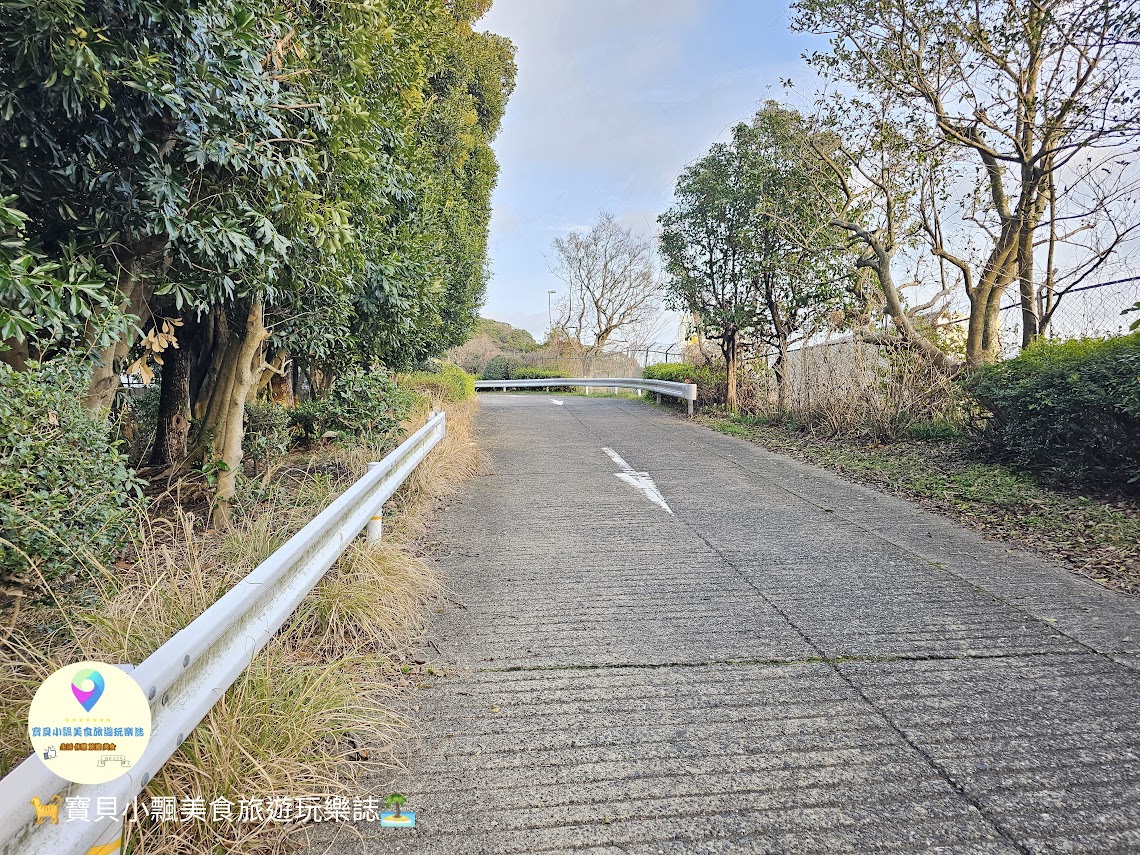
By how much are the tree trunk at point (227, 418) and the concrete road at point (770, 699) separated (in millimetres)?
2396

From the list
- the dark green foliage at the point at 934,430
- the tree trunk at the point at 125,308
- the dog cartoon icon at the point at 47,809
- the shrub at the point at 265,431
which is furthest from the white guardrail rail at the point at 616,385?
the dog cartoon icon at the point at 47,809

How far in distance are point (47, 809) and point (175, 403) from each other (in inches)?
312

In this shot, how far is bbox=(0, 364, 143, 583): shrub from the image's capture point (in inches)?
129

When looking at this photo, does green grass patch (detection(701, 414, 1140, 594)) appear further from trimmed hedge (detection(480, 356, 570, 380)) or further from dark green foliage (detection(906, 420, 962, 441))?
trimmed hedge (detection(480, 356, 570, 380))

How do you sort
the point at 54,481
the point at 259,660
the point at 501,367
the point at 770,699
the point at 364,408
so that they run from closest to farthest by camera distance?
the point at 259,660
the point at 770,699
the point at 54,481
the point at 364,408
the point at 501,367

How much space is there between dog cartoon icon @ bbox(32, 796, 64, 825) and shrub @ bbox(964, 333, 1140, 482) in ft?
25.2

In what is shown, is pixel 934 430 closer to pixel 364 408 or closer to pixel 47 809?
pixel 364 408

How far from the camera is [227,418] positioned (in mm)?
6734

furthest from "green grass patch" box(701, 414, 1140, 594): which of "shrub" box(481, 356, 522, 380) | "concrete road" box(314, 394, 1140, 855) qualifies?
"shrub" box(481, 356, 522, 380)

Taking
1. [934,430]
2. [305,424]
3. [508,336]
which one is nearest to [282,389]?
[305,424]

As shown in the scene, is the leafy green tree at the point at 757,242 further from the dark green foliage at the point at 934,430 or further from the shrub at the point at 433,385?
the shrub at the point at 433,385

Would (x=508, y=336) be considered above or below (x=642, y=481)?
above

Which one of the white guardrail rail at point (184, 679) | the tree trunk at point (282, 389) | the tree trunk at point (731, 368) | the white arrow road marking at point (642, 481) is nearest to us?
the white guardrail rail at point (184, 679)

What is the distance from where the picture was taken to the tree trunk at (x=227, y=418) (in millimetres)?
6465
